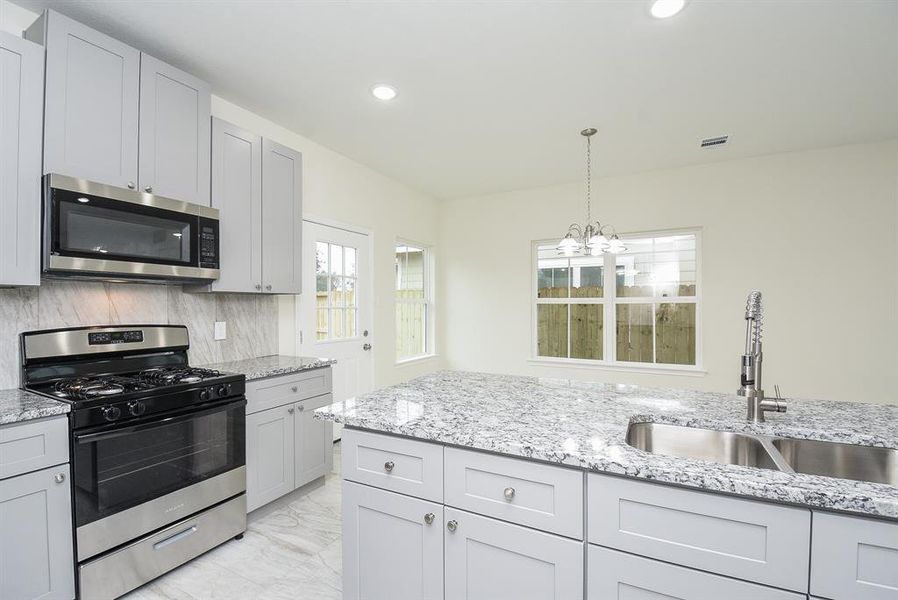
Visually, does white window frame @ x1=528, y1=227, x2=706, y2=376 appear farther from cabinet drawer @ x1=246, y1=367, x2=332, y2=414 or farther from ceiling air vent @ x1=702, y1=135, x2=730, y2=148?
cabinet drawer @ x1=246, y1=367, x2=332, y2=414

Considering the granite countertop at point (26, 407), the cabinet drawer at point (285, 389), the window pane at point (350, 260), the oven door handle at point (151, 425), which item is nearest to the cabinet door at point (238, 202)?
the cabinet drawer at point (285, 389)

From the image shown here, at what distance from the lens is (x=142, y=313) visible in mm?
2400

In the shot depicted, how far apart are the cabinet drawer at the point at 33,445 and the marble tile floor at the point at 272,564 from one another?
774 mm

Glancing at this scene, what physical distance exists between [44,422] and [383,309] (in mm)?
3075

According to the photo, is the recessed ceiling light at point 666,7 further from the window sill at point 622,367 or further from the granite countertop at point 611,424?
the window sill at point 622,367

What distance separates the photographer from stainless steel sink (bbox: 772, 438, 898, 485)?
4.17 feet

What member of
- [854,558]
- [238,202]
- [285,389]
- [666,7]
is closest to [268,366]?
[285,389]

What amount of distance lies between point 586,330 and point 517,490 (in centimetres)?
394

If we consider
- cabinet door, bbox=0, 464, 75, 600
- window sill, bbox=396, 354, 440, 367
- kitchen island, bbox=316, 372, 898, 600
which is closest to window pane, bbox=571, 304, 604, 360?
window sill, bbox=396, 354, 440, 367

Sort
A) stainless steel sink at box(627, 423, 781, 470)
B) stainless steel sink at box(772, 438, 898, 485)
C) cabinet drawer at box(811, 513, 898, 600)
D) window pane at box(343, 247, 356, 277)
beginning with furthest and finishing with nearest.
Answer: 1. window pane at box(343, 247, 356, 277)
2. stainless steel sink at box(627, 423, 781, 470)
3. stainless steel sink at box(772, 438, 898, 485)
4. cabinet drawer at box(811, 513, 898, 600)

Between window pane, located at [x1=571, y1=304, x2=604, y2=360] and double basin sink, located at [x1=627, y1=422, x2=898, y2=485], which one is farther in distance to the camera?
window pane, located at [x1=571, y1=304, x2=604, y2=360]

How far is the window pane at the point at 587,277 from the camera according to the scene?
15.9ft

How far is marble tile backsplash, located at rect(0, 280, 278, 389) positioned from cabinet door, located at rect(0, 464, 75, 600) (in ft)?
2.16

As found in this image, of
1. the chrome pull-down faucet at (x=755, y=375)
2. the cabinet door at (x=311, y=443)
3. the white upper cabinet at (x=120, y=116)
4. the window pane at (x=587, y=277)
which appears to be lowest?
the cabinet door at (x=311, y=443)
